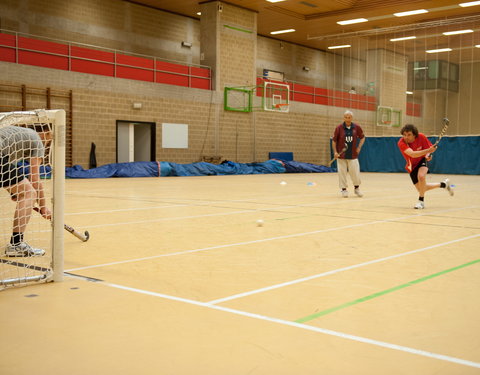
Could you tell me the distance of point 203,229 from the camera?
690cm

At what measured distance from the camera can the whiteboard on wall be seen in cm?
2522

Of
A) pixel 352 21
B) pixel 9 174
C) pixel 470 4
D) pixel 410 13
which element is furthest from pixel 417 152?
pixel 352 21

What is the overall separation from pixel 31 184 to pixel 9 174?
267 millimetres

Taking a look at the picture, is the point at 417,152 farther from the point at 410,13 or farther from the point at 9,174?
the point at 410,13

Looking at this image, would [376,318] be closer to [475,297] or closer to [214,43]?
[475,297]

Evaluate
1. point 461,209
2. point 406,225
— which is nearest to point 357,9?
point 461,209

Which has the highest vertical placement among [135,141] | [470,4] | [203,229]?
[470,4]

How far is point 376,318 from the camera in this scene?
125 inches

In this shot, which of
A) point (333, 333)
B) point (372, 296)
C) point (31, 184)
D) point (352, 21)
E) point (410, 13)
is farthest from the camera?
point (352, 21)

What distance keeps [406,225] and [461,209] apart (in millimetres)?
2808

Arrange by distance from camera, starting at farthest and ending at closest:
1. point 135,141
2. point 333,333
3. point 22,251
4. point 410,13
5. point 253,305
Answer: point 410,13, point 135,141, point 22,251, point 253,305, point 333,333

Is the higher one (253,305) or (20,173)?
(20,173)

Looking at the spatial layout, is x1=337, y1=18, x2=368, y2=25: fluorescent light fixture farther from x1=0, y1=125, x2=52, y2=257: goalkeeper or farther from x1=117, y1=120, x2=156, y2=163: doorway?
x1=0, y1=125, x2=52, y2=257: goalkeeper

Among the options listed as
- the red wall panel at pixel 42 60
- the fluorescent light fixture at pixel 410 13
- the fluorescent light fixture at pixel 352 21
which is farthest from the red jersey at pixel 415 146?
the fluorescent light fixture at pixel 352 21
